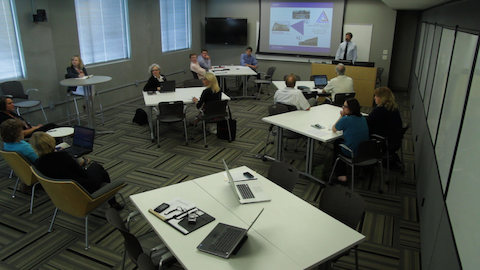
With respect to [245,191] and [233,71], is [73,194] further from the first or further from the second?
[233,71]

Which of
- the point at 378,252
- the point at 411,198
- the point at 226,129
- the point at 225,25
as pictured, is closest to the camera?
the point at 378,252

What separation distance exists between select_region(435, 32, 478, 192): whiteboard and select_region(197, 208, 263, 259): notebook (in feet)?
5.55

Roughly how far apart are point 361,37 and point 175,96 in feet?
19.5

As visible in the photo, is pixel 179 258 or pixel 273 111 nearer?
pixel 179 258

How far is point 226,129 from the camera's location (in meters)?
6.52

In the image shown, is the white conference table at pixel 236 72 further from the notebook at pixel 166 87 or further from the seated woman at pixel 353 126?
the seated woman at pixel 353 126

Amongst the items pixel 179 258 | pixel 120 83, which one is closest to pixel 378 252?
pixel 179 258

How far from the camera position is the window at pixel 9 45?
6098mm

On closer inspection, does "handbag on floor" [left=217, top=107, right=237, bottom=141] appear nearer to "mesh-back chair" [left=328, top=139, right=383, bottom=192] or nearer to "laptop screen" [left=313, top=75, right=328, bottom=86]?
"laptop screen" [left=313, top=75, right=328, bottom=86]

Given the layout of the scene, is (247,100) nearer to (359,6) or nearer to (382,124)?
(359,6)

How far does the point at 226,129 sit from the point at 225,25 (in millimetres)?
5889

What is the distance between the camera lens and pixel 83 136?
4691 millimetres

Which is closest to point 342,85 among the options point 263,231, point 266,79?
point 266,79

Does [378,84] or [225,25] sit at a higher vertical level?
[225,25]
